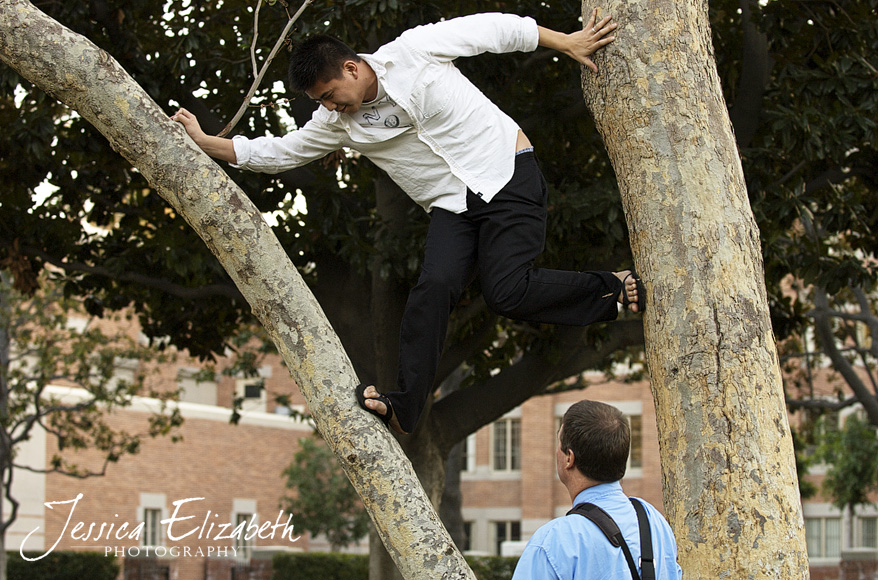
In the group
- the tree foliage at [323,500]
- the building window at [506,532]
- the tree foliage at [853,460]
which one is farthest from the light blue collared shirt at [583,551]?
the building window at [506,532]

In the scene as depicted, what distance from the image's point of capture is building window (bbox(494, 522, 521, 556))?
29.6 m

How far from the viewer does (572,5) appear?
24.7 feet

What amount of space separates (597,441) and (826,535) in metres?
26.2

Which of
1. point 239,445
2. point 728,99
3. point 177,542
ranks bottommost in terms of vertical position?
point 177,542

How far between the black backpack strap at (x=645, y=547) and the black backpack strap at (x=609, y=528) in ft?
0.10

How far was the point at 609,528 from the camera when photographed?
2623 millimetres

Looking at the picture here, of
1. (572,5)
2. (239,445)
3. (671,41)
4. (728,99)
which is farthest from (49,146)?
(239,445)

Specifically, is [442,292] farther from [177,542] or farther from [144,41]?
[177,542]

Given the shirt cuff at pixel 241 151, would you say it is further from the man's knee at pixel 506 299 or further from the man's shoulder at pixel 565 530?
the man's shoulder at pixel 565 530

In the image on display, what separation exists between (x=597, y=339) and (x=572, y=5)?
3.43m

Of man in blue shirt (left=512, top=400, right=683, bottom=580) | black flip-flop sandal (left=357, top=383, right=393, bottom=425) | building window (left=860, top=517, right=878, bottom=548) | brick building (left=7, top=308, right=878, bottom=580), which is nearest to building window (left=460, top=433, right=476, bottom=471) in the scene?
brick building (left=7, top=308, right=878, bottom=580)

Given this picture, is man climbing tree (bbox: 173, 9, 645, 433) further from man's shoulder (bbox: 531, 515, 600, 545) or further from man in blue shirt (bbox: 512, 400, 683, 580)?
man's shoulder (bbox: 531, 515, 600, 545)

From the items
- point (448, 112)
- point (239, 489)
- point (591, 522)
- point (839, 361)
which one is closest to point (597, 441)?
point (591, 522)

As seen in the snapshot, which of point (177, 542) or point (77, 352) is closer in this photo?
point (77, 352)
